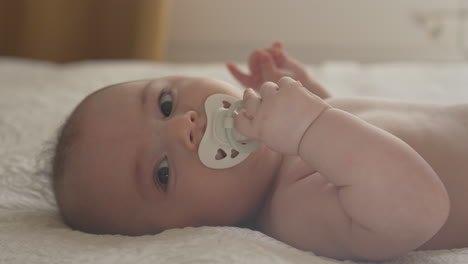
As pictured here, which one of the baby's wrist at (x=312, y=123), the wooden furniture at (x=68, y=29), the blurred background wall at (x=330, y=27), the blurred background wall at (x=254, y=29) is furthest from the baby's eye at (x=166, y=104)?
the blurred background wall at (x=330, y=27)

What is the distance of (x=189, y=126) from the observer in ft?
3.11

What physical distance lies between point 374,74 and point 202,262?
125cm

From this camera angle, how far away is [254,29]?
10.1ft

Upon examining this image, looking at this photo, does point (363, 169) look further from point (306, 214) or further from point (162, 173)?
point (162, 173)

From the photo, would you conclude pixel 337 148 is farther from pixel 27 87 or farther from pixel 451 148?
pixel 27 87

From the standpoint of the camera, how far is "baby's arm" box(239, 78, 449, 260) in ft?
2.53

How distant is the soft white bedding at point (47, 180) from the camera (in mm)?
771

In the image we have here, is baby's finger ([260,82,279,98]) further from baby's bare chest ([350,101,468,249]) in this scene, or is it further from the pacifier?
baby's bare chest ([350,101,468,249])

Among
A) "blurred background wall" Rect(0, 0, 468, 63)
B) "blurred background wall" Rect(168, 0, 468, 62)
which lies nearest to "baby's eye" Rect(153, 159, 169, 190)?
"blurred background wall" Rect(0, 0, 468, 63)

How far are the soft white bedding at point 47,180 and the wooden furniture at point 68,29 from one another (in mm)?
680

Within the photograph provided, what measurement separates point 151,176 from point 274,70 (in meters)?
0.48

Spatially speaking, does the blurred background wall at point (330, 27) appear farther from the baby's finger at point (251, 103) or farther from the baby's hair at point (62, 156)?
the baby's finger at point (251, 103)

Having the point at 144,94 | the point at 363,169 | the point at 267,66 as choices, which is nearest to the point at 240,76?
the point at 267,66

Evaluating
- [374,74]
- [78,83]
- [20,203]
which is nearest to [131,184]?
[20,203]
